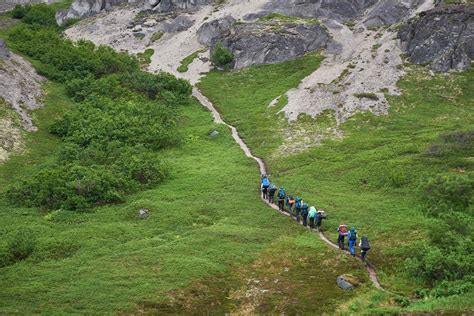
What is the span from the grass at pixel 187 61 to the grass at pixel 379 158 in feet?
50.6

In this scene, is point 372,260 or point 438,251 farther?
point 372,260

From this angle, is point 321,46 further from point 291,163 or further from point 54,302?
point 54,302

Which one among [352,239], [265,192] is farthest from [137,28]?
[352,239]

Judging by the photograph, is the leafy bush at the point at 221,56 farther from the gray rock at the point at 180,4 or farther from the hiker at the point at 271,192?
the hiker at the point at 271,192

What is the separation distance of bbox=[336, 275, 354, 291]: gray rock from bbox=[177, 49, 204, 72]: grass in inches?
3350

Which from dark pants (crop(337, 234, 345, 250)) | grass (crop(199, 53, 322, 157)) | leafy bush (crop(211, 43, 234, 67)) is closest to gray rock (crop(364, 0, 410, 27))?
grass (crop(199, 53, 322, 157))

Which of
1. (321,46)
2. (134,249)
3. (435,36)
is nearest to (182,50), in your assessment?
(321,46)

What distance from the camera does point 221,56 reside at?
4321 inches

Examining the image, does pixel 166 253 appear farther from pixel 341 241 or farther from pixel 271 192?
pixel 271 192

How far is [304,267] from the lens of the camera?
37.2 metres

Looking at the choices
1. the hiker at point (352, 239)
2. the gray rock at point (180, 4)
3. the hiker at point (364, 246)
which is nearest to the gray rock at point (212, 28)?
the gray rock at point (180, 4)

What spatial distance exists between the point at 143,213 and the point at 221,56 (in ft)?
220

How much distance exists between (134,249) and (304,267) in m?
13.2

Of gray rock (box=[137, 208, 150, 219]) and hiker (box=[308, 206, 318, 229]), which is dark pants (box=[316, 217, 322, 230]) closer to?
hiker (box=[308, 206, 318, 229])
